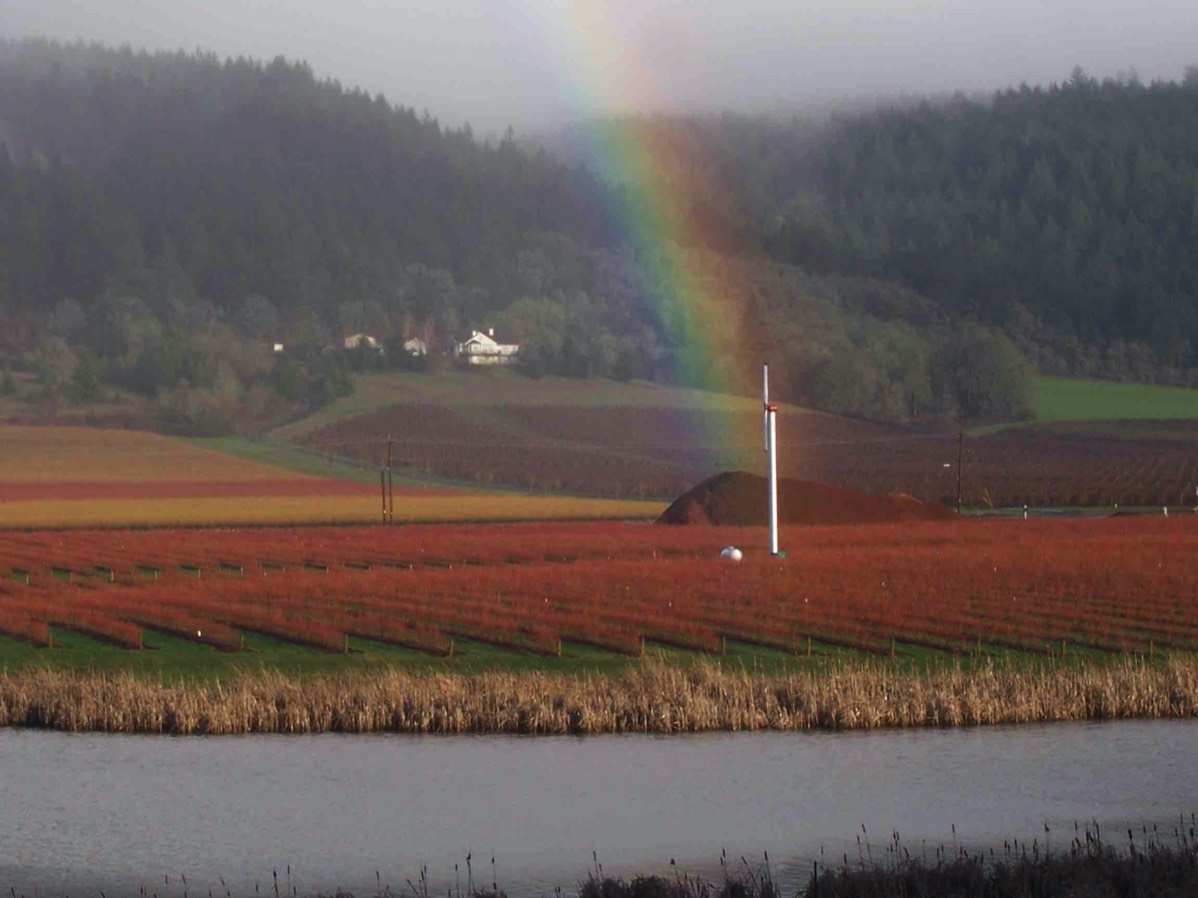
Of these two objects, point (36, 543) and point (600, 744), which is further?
point (36, 543)

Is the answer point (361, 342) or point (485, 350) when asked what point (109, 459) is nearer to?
point (361, 342)

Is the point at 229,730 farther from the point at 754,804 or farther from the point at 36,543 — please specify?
the point at 36,543

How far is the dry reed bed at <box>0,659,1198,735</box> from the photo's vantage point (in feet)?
70.4

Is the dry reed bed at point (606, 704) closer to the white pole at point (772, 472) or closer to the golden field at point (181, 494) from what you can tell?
the white pole at point (772, 472)

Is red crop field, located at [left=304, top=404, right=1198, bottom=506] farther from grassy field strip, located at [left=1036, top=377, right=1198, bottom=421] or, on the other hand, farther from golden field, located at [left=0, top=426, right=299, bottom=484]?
grassy field strip, located at [left=1036, top=377, right=1198, bottom=421]

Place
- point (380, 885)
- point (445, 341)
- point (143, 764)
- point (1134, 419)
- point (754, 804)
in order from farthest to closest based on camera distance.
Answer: point (445, 341) → point (1134, 419) → point (143, 764) → point (754, 804) → point (380, 885)

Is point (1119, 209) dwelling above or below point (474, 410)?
above

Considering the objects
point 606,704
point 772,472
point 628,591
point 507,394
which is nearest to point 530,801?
point 606,704

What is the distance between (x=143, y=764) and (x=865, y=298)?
181381 millimetres

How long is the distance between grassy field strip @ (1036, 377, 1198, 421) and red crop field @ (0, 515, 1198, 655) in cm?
8427

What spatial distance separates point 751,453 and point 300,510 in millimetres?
42409

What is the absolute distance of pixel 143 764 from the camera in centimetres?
2006

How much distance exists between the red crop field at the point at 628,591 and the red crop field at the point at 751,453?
33153 millimetres

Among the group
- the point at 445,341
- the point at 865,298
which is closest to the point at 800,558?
the point at 445,341
